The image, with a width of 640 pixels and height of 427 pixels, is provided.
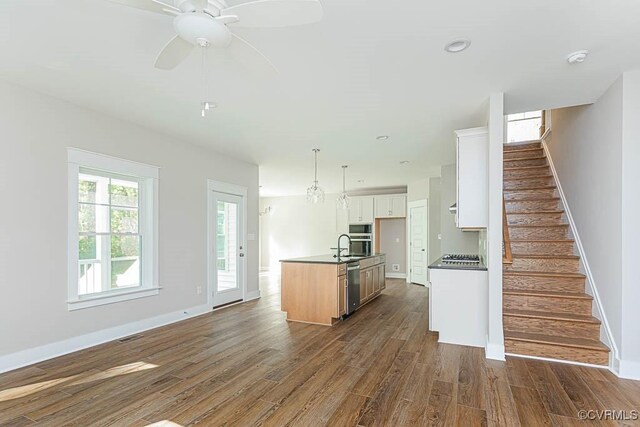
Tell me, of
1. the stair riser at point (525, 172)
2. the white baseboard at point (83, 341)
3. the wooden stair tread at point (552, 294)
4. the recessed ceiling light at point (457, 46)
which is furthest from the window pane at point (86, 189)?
the stair riser at point (525, 172)

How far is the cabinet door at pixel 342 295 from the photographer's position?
15.8 feet

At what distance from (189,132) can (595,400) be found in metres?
5.08

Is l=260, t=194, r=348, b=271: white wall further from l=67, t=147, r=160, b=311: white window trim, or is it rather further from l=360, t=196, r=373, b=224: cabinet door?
l=67, t=147, r=160, b=311: white window trim

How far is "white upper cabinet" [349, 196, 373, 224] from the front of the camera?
966 centimetres

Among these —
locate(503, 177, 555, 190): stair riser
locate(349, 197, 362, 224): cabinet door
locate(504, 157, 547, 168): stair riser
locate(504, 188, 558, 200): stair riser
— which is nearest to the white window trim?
locate(504, 188, 558, 200): stair riser

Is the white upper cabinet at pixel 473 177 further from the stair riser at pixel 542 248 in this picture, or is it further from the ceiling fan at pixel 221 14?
the ceiling fan at pixel 221 14

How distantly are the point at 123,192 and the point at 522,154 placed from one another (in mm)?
6383

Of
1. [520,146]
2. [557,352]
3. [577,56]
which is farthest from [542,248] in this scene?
[520,146]

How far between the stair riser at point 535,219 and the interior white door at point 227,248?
4491 millimetres

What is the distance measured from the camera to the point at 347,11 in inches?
82.0

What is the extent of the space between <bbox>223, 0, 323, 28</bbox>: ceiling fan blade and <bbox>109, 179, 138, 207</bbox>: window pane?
3.27 meters

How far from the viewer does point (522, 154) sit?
19.6 feet

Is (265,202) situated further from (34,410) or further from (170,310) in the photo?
(34,410)

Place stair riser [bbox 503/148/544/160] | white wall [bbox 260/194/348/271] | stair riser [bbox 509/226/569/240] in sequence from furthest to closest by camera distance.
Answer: white wall [bbox 260/194/348/271] → stair riser [bbox 503/148/544/160] → stair riser [bbox 509/226/569/240]
